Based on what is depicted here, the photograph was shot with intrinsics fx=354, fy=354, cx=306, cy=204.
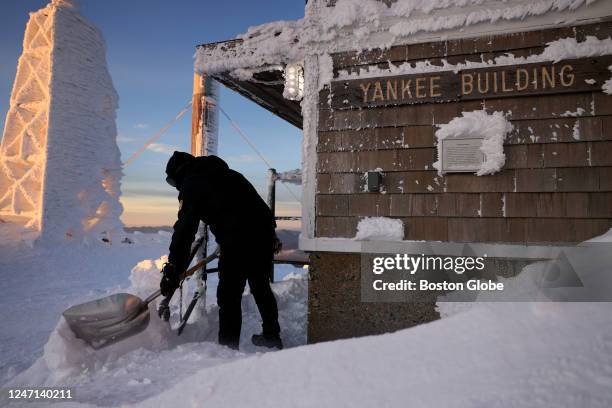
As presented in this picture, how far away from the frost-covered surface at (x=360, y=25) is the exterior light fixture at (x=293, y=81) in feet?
0.32

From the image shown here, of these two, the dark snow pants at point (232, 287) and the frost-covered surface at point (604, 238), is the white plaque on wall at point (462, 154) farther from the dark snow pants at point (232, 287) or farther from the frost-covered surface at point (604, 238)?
the dark snow pants at point (232, 287)

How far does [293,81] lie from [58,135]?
45.7 feet

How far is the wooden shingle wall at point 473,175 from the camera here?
3.38m

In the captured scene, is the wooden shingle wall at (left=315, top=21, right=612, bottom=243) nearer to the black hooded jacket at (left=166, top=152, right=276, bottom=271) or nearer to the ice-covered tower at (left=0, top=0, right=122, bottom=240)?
the black hooded jacket at (left=166, top=152, right=276, bottom=271)

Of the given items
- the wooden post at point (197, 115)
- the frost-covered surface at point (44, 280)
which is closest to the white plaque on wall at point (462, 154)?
the wooden post at point (197, 115)

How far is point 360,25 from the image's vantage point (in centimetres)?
413

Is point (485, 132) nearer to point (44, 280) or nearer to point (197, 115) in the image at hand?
point (197, 115)

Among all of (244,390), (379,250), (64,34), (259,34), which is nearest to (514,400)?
(244,390)

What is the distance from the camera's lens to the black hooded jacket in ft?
10.9

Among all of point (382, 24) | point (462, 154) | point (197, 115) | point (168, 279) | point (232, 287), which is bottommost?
point (232, 287)

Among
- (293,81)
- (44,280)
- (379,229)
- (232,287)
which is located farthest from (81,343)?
(44,280)

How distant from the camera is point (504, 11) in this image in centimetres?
364

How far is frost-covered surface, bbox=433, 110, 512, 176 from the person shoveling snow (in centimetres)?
204

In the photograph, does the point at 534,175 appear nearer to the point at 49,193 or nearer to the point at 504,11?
the point at 504,11
